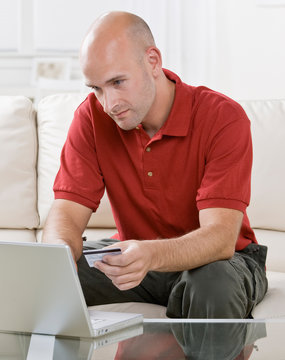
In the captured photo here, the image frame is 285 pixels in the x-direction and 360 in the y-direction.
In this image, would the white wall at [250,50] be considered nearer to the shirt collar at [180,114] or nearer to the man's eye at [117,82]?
the shirt collar at [180,114]

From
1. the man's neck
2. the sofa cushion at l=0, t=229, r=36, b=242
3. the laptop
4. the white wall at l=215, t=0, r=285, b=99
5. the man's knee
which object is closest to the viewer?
the laptop

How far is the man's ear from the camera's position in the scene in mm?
1711

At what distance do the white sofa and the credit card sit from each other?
0.96 metres

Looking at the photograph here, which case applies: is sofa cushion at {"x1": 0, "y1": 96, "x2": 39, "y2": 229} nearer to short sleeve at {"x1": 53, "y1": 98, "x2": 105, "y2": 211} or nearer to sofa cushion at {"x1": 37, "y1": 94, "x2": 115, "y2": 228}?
sofa cushion at {"x1": 37, "y1": 94, "x2": 115, "y2": 228}

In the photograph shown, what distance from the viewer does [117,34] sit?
5.44ft

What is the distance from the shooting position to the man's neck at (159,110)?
5.85ft

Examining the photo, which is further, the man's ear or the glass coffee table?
the man's ear

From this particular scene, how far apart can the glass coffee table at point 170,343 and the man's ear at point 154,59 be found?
0.75 m

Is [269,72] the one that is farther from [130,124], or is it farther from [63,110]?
[130,124]

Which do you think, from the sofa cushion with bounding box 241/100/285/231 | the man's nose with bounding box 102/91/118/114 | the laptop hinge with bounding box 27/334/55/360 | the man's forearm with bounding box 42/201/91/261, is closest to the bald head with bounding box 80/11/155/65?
the man's nose with bounding box 102/91/118/114

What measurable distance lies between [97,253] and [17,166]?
45.6 inches

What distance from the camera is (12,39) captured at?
4234 mm

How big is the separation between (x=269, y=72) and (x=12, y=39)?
5.42 ft

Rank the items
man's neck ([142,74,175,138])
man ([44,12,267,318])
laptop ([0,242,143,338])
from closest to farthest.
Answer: laptop ([0,242,143,338]) < man ([44,12,267,318]) < man's neck ([142,74,175,138])
